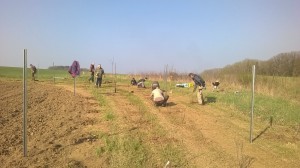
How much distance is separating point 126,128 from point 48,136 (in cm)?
260

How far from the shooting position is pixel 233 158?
848 cm

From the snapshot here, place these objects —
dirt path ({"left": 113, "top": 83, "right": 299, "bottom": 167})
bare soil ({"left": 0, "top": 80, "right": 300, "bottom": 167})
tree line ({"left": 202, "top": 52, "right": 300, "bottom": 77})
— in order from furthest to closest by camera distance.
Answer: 1. tree line ({"left": 202, "top": 52, "right": 300, "bottom": 77})
2. dirt path ({"left": 113, "top": 83, "right": 299, "bottom": 167})
3. bare soil ({"left": 0, "top": 80, "right": 300, "bottom": 167})

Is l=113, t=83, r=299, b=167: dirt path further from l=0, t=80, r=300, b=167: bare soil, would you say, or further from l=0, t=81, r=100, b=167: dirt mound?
l=0, t=81, r=100, b=167: dirt mound

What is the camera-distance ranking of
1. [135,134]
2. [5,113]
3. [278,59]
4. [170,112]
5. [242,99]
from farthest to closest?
[278,59]
[242,99]
[170,112]
[5,113]
[135,134]

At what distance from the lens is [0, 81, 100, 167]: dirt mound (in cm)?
770

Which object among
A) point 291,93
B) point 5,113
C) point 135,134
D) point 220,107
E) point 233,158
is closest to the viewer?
point 233,158

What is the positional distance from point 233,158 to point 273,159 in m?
1.05

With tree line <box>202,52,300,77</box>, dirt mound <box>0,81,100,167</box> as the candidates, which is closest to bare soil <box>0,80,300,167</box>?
dirt mound <box>0,81,100,167</box>

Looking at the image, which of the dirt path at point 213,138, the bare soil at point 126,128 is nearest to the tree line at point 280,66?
the dirt path at point 213,138

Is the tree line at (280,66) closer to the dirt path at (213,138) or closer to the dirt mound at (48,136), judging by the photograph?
the dirt path at (213,138)

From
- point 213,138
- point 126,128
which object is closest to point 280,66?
point 213,138

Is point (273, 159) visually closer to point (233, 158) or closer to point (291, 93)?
point (233, 158)

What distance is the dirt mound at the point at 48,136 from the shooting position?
25.3 feet

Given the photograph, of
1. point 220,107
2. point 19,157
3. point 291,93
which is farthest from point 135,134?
point 291,93
